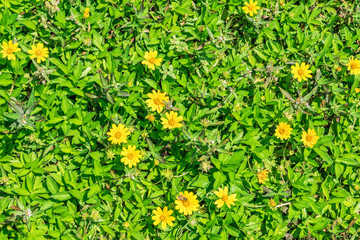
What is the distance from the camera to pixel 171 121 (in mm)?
3305

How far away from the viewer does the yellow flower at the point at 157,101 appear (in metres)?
3.33

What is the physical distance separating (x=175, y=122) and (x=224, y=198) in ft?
3.19

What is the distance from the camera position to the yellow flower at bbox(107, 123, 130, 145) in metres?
3.13

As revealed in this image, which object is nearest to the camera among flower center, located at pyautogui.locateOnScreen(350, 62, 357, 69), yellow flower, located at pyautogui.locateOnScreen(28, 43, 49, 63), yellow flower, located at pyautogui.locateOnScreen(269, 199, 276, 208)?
yellow flower, located at pyautogui.locateOnScreen(28, 43, 49, 63)

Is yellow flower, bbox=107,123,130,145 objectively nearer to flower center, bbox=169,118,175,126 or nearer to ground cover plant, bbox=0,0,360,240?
ground cover plant, bbox=0,0,360,240

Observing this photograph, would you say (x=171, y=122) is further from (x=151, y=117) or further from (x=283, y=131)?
(x=283, y=131)

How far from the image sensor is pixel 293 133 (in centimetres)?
375

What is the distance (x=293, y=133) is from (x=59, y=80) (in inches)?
112

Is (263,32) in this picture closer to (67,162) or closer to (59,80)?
(59,80)

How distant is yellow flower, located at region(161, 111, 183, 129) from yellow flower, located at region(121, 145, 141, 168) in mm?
420

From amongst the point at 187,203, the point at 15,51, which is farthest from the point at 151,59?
the point at 187,203

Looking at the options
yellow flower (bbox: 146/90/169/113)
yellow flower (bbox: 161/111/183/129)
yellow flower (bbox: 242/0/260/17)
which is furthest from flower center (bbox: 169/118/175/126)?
Result: yellow flower (bbox: 242/0/260/17)

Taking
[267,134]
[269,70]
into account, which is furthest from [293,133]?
[269,70]

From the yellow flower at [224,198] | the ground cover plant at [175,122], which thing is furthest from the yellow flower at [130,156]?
→ the yellow flower at [224,198]
